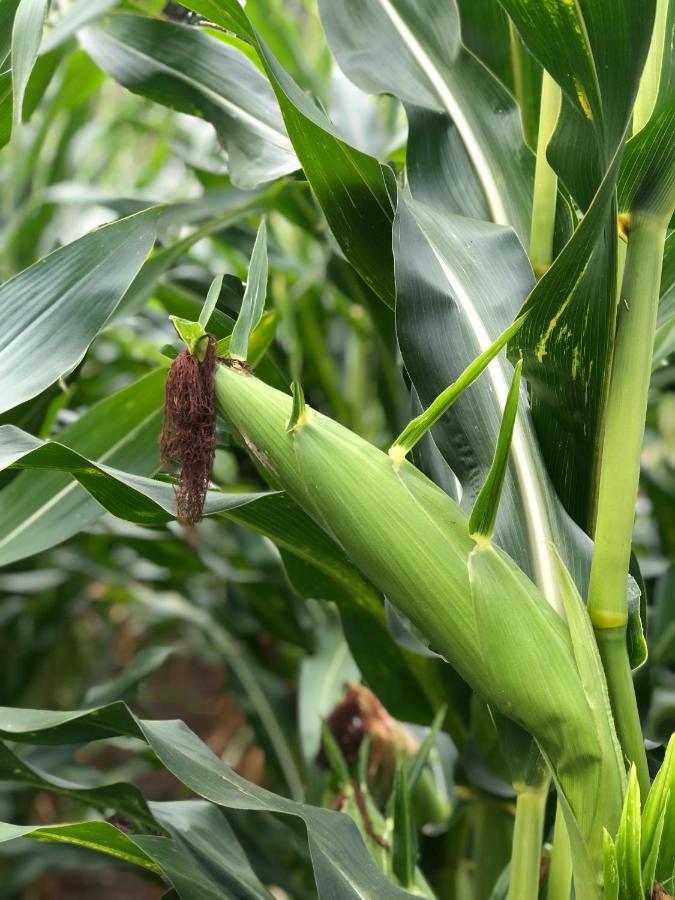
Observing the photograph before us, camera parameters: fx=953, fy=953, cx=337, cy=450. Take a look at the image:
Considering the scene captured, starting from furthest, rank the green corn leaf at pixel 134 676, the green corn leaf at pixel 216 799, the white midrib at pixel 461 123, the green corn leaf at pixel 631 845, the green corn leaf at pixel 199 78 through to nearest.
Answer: the green corn leaf at pixel 134 676
the green corn leaf at pixel 199 78
the white midrib at pixel 461 123
the green corn leaf at pixel 216 799
the green corn leaf at pixel 631 845

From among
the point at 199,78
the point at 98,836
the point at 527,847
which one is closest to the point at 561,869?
the point at 527,847

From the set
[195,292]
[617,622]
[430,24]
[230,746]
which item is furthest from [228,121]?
[230,746]

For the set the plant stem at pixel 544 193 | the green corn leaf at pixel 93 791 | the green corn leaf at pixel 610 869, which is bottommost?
the green corn leaf at pixel 93 791

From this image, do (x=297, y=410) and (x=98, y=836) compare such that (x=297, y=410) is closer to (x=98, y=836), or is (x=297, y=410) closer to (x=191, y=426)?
(x=191, y=426)

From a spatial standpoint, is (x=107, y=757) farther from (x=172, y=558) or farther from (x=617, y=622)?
(x=617, y=622)

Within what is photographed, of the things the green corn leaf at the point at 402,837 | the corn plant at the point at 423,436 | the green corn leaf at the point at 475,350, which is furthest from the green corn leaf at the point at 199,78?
the green corn leaf at the point at 402,837

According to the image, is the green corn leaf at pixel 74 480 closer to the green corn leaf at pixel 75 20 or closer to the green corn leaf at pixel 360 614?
the green corn leaf at pixel 360 614

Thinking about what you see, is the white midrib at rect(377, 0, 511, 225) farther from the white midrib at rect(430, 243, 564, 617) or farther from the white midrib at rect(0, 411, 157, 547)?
the white midrib at rect(0, 411, 157, 547)

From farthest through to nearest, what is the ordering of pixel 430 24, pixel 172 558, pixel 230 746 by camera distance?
pixel 230 746, pixel 172 558, pixel 430 24
